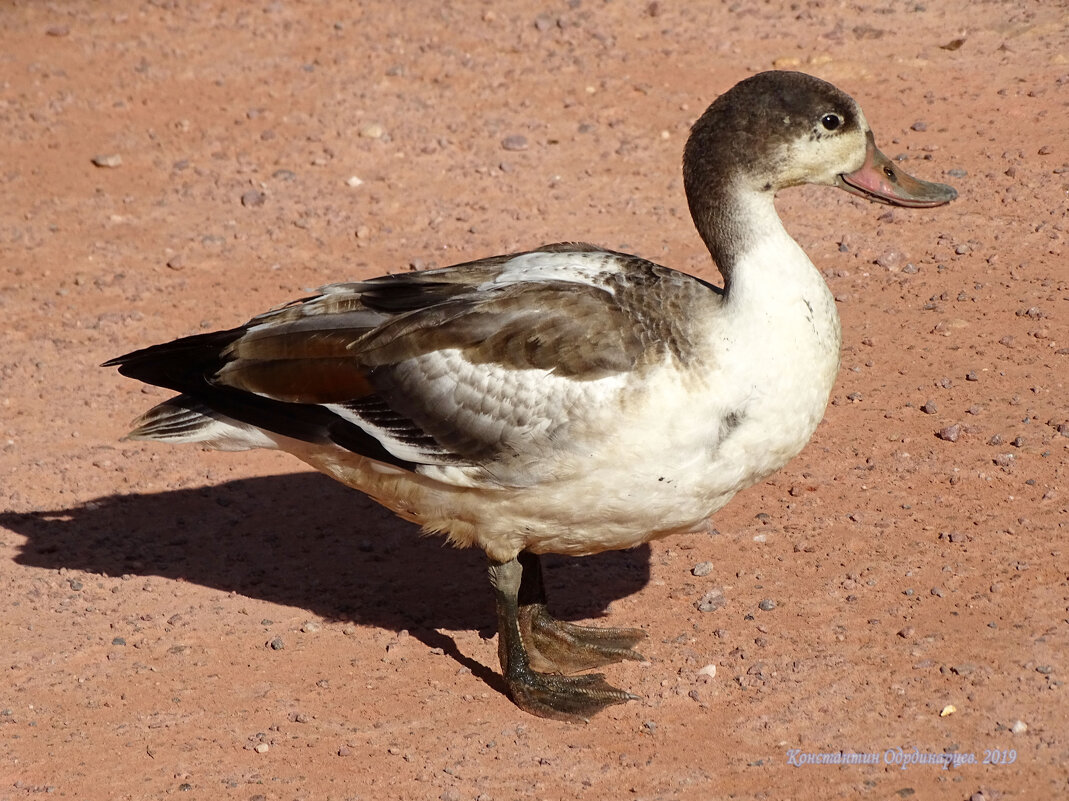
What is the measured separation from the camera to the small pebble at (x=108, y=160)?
9869mm

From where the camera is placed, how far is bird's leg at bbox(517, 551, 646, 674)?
555cm

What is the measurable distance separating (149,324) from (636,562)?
3642 millimetres

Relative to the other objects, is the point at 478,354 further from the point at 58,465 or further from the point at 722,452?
the point at 58,465

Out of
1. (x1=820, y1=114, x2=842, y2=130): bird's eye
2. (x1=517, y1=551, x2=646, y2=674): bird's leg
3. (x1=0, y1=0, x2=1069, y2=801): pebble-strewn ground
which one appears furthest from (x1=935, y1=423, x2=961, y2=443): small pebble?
(x1=820, y1=114, x2=842, y2=130): bird's eye

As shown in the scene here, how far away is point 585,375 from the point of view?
191 inches

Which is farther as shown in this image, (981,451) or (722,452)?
(981,451)

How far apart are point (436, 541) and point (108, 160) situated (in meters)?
4.80

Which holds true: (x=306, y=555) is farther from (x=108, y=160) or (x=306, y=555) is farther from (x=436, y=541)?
(x=108, y=160)

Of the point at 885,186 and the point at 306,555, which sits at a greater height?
the point at 885,186

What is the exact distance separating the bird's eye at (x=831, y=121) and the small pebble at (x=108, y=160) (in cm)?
639

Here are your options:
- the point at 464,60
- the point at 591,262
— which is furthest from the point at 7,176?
the point at 591,262

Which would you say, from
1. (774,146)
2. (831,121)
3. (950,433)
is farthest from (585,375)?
(950,433)

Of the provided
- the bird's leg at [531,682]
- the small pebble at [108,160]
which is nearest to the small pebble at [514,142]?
the small pebble at [108,160]

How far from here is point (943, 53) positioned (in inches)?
398
